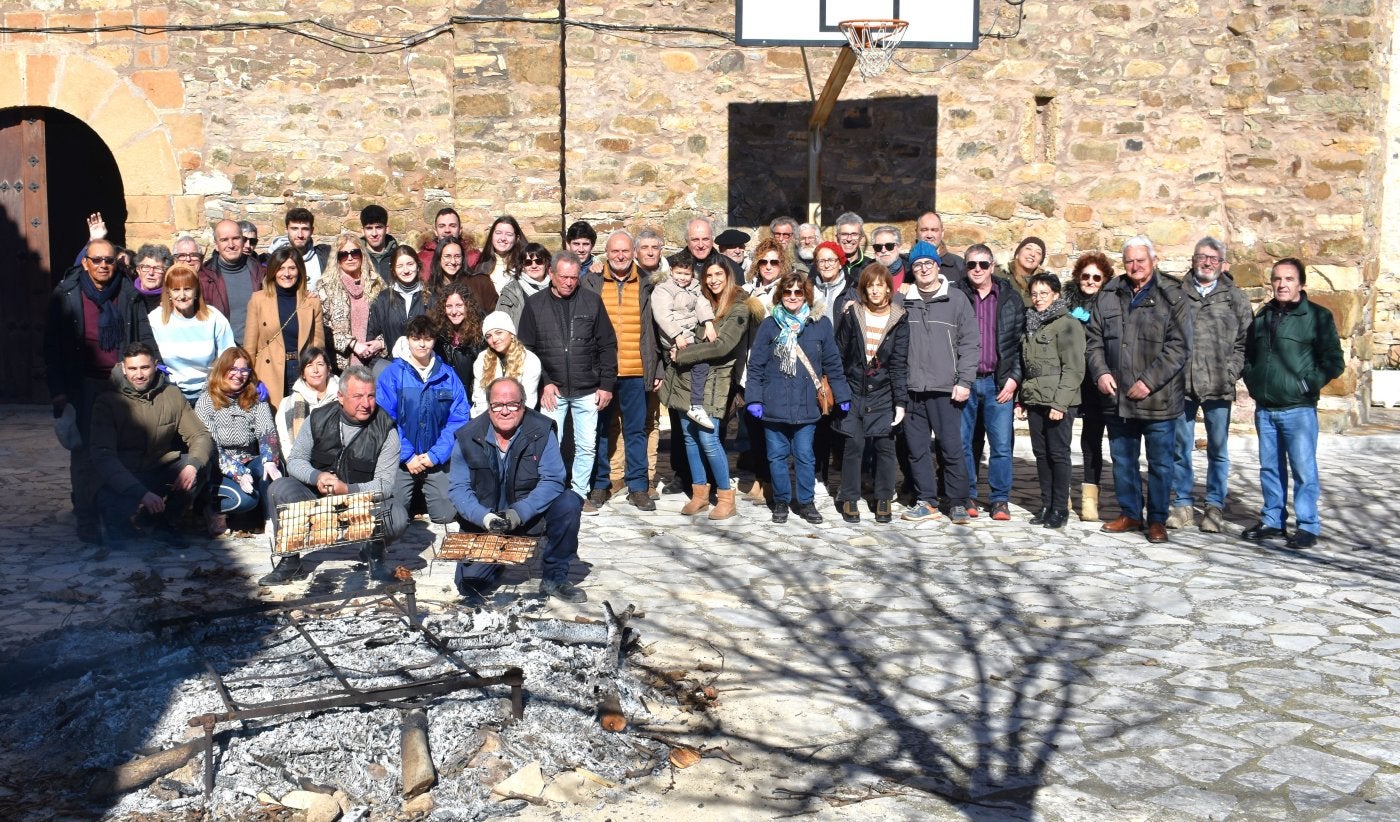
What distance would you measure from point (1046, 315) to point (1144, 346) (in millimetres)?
605

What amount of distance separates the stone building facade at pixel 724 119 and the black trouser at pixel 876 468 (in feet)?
12.9

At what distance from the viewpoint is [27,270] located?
1187 cm

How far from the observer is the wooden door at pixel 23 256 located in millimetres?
11602

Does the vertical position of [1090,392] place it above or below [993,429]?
above

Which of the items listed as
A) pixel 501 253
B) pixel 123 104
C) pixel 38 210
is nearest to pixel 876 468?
pixel 501 253

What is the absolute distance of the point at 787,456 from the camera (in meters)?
8.36

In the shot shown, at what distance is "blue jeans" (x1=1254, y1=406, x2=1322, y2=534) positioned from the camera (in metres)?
7.69

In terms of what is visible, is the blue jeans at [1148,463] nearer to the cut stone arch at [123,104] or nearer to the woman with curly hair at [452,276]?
the woman with curly hair at [452,276]

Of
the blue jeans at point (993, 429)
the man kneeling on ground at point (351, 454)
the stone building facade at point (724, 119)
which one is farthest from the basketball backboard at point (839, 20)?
the man kneeling on ground at point (351, 454)

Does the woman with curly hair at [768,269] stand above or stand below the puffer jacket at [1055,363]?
above

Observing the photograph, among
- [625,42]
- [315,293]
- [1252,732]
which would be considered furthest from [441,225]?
[1252,732]

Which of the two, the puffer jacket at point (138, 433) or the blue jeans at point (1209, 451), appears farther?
the blue jeans at point (1209, 451)

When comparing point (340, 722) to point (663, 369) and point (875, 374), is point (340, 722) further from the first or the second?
point (875, 374)

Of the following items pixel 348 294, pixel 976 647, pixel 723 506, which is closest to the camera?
pixel 976 647
